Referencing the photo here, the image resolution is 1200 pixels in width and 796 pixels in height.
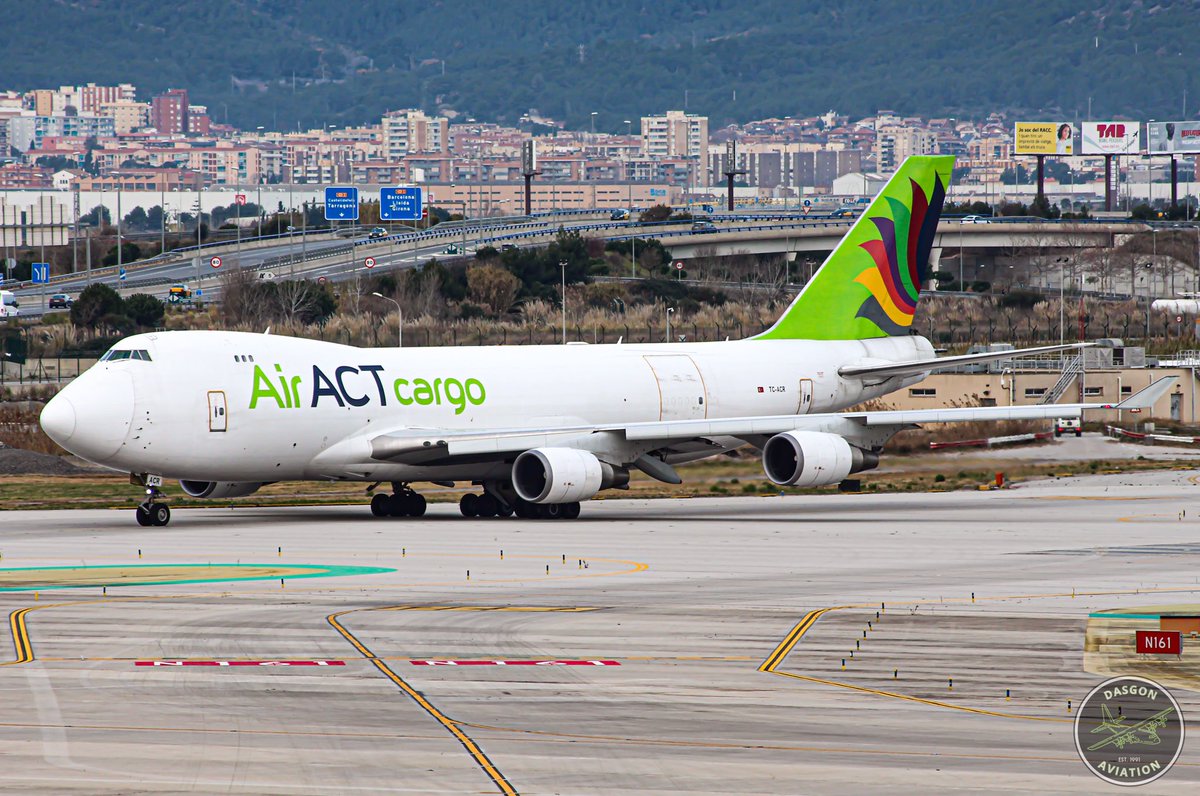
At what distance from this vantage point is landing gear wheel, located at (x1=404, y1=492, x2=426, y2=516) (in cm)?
4547

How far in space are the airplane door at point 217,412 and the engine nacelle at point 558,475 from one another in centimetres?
722

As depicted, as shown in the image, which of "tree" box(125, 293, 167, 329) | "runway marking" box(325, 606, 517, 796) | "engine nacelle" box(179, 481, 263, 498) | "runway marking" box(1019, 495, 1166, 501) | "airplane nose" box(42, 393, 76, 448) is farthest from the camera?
"tree" box(125, 293, 167, 329)

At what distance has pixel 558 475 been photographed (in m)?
42.4

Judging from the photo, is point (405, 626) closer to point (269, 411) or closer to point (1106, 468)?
point (269, 411)

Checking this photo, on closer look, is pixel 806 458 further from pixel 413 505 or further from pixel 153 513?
pixel 153 513

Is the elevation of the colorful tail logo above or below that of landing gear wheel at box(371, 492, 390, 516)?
above

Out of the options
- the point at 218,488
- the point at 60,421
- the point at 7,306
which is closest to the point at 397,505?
the point at 218,488

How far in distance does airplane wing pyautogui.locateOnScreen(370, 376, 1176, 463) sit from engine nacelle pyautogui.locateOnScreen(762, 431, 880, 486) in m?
0.38

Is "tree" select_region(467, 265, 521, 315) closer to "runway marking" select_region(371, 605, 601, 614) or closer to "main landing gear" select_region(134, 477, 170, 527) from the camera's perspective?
"main landing gear" select_region(134, 477, 170, 527)

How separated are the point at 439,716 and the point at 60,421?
22512mm

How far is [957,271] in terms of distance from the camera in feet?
591

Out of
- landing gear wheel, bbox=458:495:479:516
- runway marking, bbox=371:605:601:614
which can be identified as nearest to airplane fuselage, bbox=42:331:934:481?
landing gear wheel, bbox=458:495:479:516

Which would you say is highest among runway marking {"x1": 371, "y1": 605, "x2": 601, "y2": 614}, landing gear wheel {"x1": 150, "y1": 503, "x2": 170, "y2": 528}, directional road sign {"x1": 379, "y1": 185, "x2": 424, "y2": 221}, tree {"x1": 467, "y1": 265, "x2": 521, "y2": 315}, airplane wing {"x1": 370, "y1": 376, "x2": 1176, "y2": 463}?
directional road sign {"x1": 379, "y1": 185, "x2": 424, "y2": 221}

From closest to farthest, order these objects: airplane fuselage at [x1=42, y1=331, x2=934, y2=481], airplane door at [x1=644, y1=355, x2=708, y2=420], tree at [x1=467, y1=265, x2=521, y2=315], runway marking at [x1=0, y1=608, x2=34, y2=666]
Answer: runway marking at [x1=0, y1=608, x2=34, y2=666], airplane fuselage at [x1=42, y1=331, x2=934, y2=481], airplane door at [x1=644, y1=355, x2=708, y2=420], tree at [x1=467, y1=265, x2=521, y2=315]
